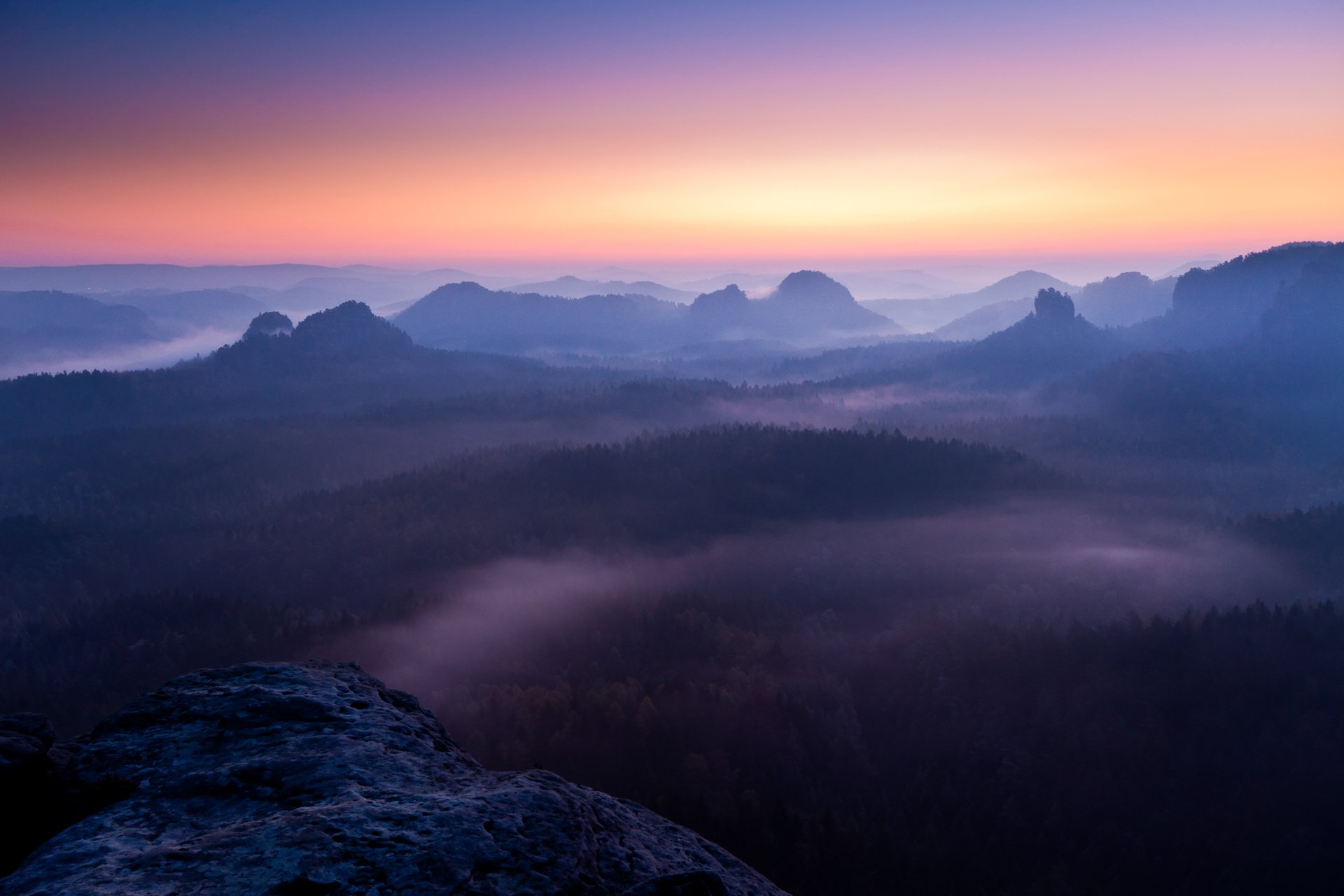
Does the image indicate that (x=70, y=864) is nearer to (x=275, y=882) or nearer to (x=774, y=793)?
(x=275, y=882)

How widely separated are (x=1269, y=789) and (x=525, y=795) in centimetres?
9048

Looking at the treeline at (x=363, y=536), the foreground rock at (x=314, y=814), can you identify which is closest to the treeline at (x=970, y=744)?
the foreground rock at (x=314, y=814)

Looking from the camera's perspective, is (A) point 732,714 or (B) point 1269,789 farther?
(A) point 732,714

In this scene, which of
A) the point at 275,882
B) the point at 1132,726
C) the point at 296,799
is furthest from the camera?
the point at 1132,726

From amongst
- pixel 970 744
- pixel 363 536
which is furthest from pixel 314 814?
pixel 363 536

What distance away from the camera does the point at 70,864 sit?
12.9 m

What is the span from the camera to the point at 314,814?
1398cm

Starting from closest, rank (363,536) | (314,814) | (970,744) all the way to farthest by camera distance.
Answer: (314,814)
(970,744)
(363,536)

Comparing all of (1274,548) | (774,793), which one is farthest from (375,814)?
(1274,548)

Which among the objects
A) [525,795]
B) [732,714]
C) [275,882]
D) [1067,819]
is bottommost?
[1067,819]

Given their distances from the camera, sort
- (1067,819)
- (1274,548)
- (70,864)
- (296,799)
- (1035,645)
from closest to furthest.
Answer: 1. (70,864)
2. (296,799)
3. (1067,819)
4. (1035,645)
5. (1274,548)

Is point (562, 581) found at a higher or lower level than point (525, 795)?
lower

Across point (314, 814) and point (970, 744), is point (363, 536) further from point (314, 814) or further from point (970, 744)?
point (314, 814)

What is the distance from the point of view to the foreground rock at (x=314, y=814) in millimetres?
12648
